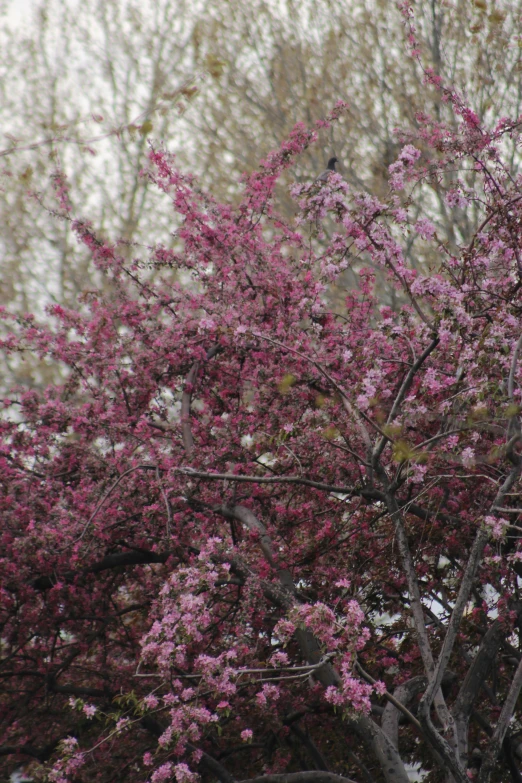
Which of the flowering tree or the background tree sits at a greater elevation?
the background tree

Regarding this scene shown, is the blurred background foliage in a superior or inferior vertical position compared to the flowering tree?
superior

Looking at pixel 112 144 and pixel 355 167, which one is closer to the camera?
pixel 355 167

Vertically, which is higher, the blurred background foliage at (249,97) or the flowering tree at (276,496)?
the blurred background foliage at (249,97)

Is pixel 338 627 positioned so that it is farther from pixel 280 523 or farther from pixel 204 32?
pixel 204 32

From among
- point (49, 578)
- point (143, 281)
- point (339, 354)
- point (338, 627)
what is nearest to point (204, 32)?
point (143, 281)

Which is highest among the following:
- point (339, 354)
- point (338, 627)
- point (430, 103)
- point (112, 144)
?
point (112, 144)

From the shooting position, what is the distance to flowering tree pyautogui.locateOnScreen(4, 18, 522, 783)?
12.8ft

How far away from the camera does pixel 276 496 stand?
224 inches

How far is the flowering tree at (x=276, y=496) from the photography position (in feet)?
12.8

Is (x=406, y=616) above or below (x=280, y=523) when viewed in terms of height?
below

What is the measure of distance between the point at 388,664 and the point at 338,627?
87.8 inches

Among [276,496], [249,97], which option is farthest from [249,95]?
[276,496]

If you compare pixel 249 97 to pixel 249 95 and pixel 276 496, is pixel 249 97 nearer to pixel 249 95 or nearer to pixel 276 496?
pixel 249 95

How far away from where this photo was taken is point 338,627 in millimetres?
3525
